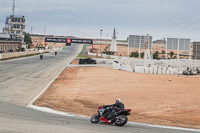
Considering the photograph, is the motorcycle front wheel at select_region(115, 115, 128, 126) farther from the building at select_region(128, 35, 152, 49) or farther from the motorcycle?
the building at select_region(128, 35, 152, 49)

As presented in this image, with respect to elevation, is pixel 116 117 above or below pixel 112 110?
below

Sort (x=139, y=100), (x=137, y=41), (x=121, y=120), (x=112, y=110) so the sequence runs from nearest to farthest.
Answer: (x=121, y=120) < (x=112, y=110) < (x=139, y=100) < (x=137, y=41)

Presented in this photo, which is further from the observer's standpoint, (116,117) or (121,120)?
(116,117)

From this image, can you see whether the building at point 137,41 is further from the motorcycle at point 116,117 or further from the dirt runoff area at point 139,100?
the motorcycle at point 116,117

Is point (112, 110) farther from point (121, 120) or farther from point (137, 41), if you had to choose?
point (137, 41)

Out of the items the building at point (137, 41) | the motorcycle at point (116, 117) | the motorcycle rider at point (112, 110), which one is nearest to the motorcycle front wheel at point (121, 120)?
the motorcycle at point (116, 117)

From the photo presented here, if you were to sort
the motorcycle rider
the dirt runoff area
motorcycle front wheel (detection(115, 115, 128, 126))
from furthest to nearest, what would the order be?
1. the dirt runoff area
2. the motorcycle rider
3. motorcycle front wheel (detection(115, 115, 128, 126))

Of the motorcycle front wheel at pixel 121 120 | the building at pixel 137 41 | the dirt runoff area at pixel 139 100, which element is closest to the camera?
the motorcycle front wheel at pixel 121 120

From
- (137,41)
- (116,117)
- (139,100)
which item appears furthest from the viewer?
(137,41)

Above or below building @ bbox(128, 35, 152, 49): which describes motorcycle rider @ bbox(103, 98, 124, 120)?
below

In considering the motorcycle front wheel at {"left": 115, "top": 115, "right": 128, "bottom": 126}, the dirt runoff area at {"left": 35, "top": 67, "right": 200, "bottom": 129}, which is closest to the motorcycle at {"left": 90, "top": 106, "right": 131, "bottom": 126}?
the motorcycle front wheel at {"left": 115, "top": 115, "right": 128, "bottom": 126}

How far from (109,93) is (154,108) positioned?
6.48 meters

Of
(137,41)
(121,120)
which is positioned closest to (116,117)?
(121,120)

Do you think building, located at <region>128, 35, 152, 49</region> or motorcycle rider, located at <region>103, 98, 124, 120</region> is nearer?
motorcycle rider, located at <region>103, 98, 124, 120</region>
